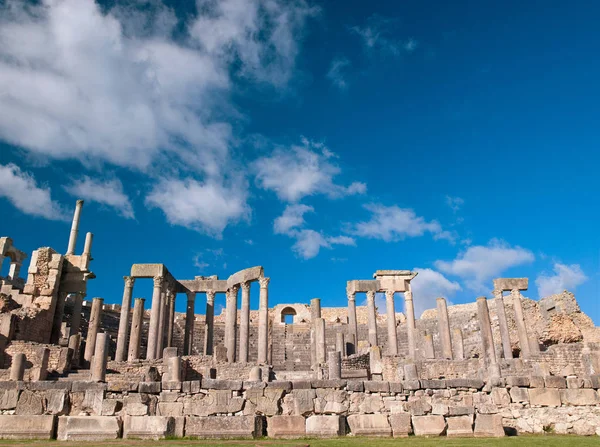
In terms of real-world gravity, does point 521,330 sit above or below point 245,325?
below

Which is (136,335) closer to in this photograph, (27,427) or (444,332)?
(27,427)

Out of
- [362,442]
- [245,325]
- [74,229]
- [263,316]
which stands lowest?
[362,442]

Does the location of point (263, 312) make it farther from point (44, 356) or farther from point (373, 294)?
point (44, 356)

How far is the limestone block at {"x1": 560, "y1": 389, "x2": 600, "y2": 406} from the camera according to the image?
13.8m

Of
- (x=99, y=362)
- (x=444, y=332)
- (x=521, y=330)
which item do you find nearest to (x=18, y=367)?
(x=99, y=362)

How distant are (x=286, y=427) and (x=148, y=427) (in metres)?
3.68

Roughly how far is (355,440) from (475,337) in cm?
3118

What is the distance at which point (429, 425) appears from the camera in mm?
13078

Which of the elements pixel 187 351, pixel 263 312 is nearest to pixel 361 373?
pixel 263 312

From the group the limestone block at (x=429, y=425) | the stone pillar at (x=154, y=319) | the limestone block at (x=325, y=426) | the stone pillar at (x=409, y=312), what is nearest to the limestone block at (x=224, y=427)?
the limestone block at (x=325, y=426)

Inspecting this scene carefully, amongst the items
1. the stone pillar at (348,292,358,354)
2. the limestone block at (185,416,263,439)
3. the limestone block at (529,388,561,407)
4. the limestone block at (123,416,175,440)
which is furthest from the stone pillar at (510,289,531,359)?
the limestone block at (123,416,175,440)

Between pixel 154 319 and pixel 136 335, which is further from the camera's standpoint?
pixel 154 319

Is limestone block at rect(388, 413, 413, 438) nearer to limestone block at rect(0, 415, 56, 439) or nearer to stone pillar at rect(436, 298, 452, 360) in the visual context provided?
limestone block at rect(0, 415, 56, 439)

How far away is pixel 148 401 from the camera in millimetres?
13219
